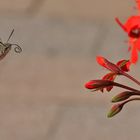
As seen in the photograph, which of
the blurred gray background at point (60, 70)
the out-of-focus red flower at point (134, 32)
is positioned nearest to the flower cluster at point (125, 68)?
the out-of-focus red flower at point (134, 32)

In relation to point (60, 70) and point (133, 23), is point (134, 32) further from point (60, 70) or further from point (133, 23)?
point (60, 70)

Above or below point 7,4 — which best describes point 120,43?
below

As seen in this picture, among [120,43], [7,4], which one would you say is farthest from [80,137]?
[7,4]

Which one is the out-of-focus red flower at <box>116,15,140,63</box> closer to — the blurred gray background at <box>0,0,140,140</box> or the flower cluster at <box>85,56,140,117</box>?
the flower cluster at <box>85,56,140,117</box>

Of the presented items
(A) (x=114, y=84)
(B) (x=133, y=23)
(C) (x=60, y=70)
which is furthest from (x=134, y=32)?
(C) (x=60, y=70)

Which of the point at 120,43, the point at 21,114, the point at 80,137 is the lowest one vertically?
the point at 80,137

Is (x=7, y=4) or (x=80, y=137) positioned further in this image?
(x=7, y=4)

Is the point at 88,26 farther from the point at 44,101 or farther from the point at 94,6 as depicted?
the point at 44,101

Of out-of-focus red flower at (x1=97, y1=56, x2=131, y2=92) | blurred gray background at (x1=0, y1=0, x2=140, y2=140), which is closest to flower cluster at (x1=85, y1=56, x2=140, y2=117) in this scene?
out-of-focus red flower at (x1=97, y1=56, x2=131, y2=92)
